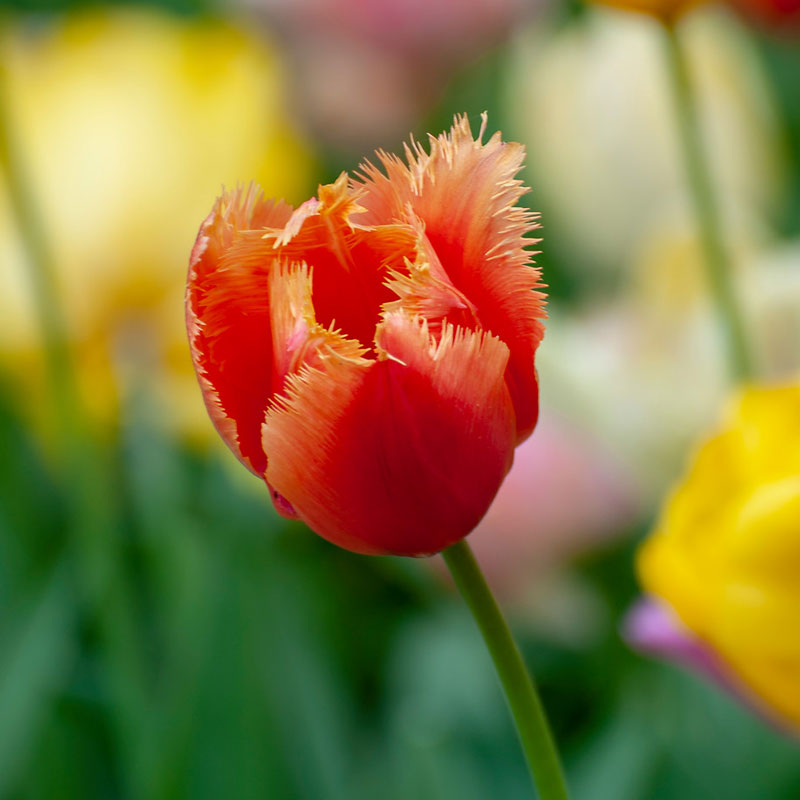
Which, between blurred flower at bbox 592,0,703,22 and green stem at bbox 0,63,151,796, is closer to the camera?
blurred flower at bbox 592,0,703,22

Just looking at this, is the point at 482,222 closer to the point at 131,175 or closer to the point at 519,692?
the point at 519,692

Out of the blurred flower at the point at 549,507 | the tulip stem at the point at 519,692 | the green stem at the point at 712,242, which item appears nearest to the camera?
the tulip stem at the point at 519,692

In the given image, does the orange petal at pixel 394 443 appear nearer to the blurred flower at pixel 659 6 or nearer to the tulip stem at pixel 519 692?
the tulip stem at pixel 519 692

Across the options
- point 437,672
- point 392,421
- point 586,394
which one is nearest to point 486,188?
point 392,421

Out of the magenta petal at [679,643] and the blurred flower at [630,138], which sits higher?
the blurred flower at [630,138]

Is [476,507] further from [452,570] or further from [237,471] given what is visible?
[237,471]

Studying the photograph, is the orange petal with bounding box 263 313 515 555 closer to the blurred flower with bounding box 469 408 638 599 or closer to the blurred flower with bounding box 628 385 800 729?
the blurred flower with bounding box 628 385 800 729

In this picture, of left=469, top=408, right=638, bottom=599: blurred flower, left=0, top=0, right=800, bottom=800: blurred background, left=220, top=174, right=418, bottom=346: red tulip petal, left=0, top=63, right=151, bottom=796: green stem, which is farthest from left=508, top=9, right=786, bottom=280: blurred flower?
left=220, top=174, right=418, bottom=346: red tulip petal

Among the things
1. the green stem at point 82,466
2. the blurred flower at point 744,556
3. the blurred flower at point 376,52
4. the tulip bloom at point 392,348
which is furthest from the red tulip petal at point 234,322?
the blurred flower at point 376,52

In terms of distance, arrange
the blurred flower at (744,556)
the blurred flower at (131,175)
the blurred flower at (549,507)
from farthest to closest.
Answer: the blurred flower at (131,175) < the blurred flower at (549,507) < the blurred flower at (744,556)
